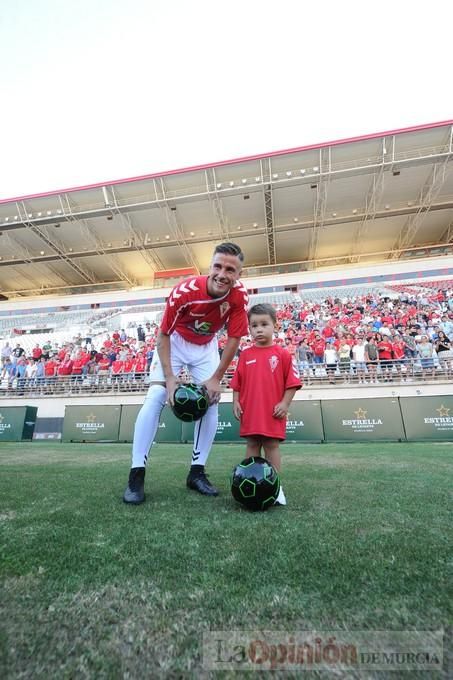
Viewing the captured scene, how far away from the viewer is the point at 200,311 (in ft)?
8.02

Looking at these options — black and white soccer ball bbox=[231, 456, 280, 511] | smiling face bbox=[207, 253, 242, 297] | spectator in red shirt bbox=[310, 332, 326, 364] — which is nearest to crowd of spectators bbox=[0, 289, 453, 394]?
spectator in red shirt bbox=[310, 332, 326, 364]

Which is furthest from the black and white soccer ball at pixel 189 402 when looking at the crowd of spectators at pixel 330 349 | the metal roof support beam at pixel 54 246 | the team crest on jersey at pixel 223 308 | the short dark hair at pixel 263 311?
the metal roof support beam at pixel 54 246

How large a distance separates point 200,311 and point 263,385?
2.26 feet

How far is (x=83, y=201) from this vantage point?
19.3 meters

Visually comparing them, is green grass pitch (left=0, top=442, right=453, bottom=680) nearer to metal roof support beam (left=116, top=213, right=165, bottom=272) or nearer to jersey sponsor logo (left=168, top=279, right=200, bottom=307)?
jersey sponsor logo (left=168, top=279, right=200, bottom=307)

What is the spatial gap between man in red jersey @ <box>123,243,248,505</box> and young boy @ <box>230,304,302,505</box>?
0.47 ft

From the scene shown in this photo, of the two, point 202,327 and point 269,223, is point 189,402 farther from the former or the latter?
point 269,223

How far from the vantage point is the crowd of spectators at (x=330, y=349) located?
11.3 meters

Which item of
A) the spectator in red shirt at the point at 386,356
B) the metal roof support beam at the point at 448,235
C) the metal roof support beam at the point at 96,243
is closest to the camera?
the spectator in red shirt at the point at 386,356

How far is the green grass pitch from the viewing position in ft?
2.50

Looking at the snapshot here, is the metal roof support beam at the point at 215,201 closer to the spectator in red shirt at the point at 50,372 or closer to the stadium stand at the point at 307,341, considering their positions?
the stadium stand at the point at 307,341

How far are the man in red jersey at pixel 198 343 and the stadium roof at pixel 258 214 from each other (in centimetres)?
1674

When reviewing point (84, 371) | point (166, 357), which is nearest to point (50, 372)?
point (84, 371)

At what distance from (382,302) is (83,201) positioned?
1728cm
